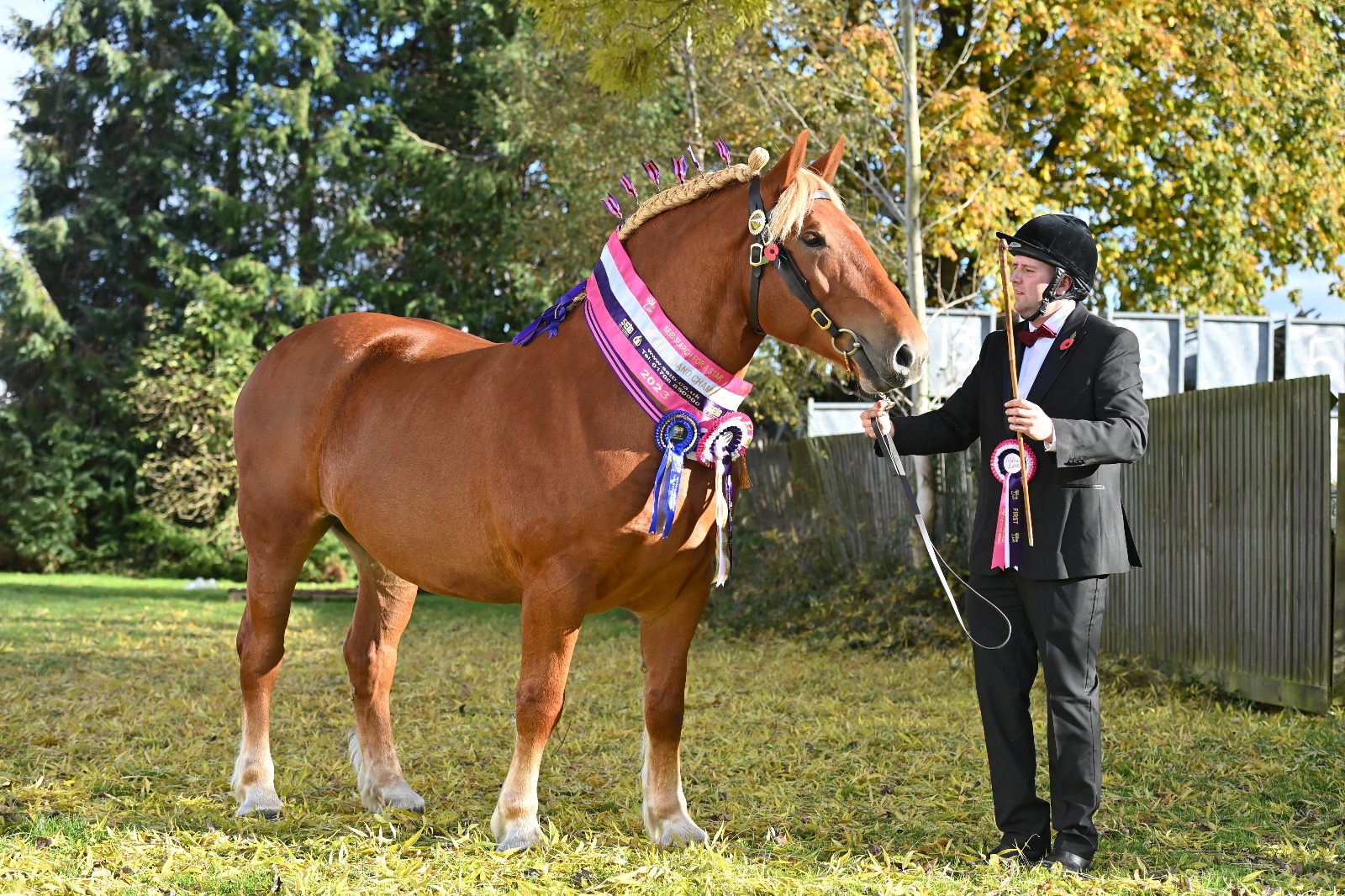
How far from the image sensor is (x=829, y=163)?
11.0 ft

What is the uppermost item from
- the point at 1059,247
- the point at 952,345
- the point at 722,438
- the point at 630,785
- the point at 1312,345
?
the point at 1312,345

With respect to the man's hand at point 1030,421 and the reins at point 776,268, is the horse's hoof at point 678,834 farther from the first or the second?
the man's hand at point 1030,421

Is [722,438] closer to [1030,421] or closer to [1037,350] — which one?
[1030,421]

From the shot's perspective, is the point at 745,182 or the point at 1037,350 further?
the point at 1037,350

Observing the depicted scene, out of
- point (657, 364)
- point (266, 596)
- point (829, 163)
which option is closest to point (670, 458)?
point (657, 364)

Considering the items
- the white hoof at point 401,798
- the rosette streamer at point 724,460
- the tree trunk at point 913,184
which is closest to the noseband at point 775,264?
the rosette streamer at point 724,460

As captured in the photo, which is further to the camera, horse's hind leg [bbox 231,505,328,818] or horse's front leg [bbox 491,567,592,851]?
horse's hind leg [bbox 231,505,328,818]

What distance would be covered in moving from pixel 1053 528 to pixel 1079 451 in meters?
0.28

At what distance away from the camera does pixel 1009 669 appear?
142 inches

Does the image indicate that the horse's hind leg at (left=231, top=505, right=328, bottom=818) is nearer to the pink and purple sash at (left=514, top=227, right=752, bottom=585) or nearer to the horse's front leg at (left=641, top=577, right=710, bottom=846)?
the horse's front leg at (left=641, top=577, right=710, bottom=846)

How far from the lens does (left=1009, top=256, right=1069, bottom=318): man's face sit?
11.6 ft

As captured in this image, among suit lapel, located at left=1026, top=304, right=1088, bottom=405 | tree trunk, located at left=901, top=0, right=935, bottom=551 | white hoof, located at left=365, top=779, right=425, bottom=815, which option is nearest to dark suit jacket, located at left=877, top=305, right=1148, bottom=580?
suit lapel, located at left=1026, top=304, right=1088, bottom=405

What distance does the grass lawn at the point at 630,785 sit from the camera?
11.1 ft

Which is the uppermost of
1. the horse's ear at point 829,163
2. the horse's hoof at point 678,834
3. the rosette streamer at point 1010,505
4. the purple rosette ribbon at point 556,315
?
the horse's ear at point 829,163
